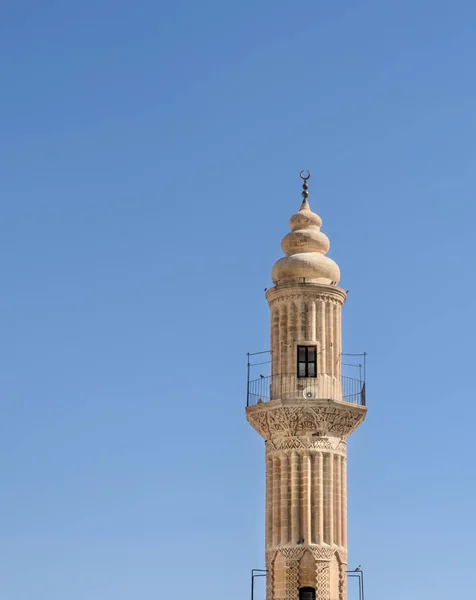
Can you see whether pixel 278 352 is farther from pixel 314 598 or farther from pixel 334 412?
pixel 314 598

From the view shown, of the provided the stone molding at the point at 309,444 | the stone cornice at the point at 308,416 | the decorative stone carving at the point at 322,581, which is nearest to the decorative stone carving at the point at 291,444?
the stone molding at the point at 309,444

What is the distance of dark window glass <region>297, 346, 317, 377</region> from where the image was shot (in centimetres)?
5578

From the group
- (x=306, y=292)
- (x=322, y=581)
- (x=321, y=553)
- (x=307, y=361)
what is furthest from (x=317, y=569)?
(x=306, y=292)

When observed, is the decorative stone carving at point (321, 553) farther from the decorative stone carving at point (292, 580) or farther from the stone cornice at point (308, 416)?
the stone cornice at point (308, 416)

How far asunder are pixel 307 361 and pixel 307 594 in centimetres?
898

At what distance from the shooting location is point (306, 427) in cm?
5466

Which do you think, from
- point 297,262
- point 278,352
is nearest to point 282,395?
point 278,352

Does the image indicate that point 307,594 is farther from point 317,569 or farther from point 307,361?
point 307,361

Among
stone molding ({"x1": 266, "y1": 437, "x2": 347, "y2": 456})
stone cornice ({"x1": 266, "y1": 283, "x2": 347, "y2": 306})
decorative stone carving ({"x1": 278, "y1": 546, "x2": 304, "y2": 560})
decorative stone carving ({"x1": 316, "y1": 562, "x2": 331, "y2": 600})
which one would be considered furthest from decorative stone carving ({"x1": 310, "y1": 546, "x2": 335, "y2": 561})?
stone cornice ({"x1": 266, "y1": 283, "x2": 347, "y2": 306})

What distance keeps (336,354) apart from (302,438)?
383 cm

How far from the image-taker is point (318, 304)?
5634 centimetres

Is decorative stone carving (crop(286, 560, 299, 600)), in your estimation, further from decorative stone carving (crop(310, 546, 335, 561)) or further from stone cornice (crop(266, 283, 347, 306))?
stone cornice (crop(266, 283, 347, 306))

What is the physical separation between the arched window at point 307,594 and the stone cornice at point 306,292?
37.0 ft

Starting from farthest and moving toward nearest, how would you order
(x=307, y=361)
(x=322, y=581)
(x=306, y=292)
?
(x=306, y=292) → (x=307, y=361) → (x=322, y=581)
